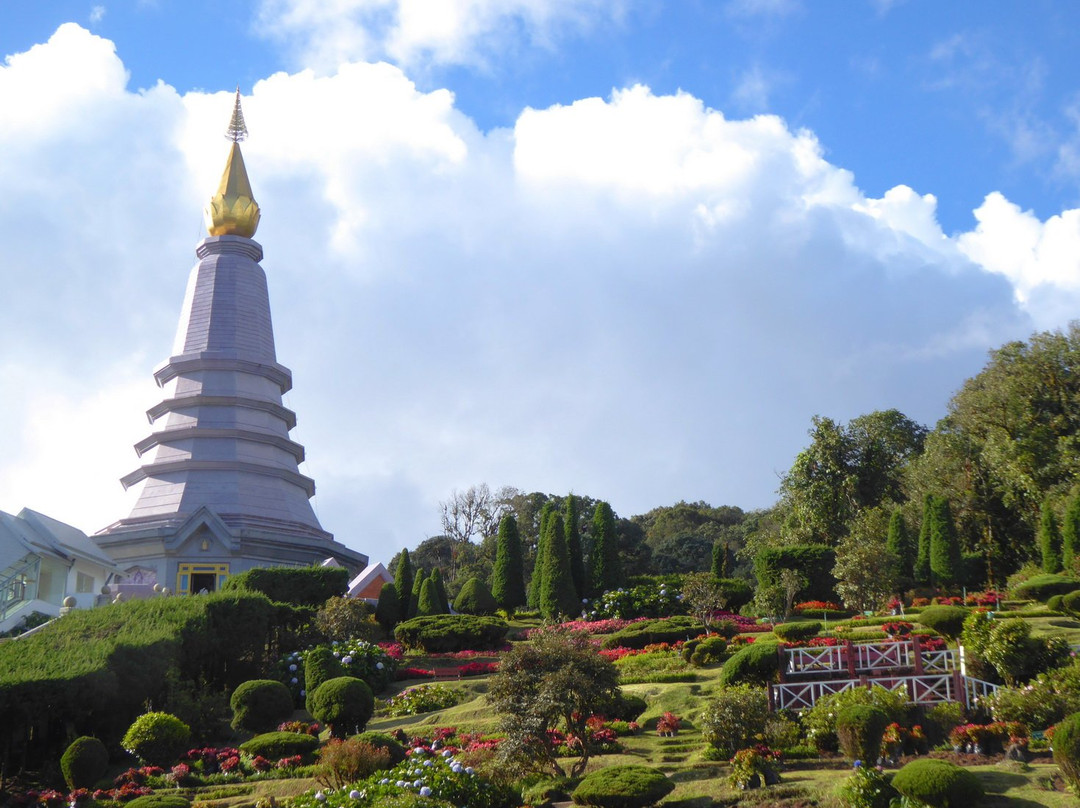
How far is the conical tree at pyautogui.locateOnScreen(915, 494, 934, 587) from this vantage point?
3944cm

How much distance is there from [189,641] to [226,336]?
27.9 metres

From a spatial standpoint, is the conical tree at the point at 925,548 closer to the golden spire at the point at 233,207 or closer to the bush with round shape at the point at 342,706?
the bush with round shape at the point at 342,706

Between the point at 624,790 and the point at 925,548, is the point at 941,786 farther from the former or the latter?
the point at 925,548

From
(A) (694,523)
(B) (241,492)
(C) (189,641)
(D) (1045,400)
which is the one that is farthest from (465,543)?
(C) (189,641)

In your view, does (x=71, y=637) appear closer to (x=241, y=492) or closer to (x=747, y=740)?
(x=747, y=740)

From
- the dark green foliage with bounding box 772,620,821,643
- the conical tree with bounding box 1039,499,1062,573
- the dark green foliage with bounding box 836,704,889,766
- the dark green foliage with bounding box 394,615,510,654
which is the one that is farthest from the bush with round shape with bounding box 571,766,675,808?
the conical tree with bounding box 1039,499,1062,573

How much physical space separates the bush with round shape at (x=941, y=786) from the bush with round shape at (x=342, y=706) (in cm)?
1074

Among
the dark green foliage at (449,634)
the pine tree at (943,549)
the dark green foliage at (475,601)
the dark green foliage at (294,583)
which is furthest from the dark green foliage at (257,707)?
the pine tree at (943,549)

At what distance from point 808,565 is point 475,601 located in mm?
12633

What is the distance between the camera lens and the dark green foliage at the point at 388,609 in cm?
3759

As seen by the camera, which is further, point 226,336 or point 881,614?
point 226,336

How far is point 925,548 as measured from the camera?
39.8m

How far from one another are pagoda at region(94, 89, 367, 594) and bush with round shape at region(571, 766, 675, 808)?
26788 millimetres

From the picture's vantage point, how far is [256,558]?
42.7 metres
